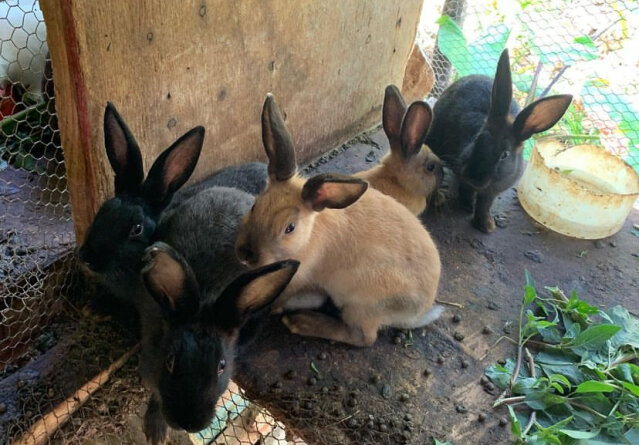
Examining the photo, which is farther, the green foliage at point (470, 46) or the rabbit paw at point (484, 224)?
the green foliage at point (470, 46)

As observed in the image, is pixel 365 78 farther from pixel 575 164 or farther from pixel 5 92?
pixel 5 92

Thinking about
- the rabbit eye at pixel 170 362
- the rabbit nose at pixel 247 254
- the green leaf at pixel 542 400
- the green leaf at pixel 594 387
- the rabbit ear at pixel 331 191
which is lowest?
the green leaf at pixel 542 400

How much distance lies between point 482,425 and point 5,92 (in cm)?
239

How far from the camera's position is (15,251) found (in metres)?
2.57

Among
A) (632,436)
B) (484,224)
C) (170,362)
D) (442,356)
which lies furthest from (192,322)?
(484,224)

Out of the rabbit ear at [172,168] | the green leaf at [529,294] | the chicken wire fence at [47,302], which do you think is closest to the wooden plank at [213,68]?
the rabbit ear at [172,168]

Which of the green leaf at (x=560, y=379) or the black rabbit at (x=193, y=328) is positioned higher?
the black rabbit at (x=193, y=328)

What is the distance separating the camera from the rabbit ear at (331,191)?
6.56 ft

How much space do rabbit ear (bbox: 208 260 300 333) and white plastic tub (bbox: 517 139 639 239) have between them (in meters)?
1.86

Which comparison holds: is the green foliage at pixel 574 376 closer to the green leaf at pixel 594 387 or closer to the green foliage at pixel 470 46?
the green leaf at pixel 594 387

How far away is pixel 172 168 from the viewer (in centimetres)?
220

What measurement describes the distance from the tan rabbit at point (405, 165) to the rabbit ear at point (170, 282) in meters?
1.18

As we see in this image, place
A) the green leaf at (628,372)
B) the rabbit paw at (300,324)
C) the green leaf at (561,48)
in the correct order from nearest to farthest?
the green leaf at (628,372) < the rabbit paw at (300,324) < the green leaf at (561,48)

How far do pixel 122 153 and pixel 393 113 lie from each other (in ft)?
4.01
